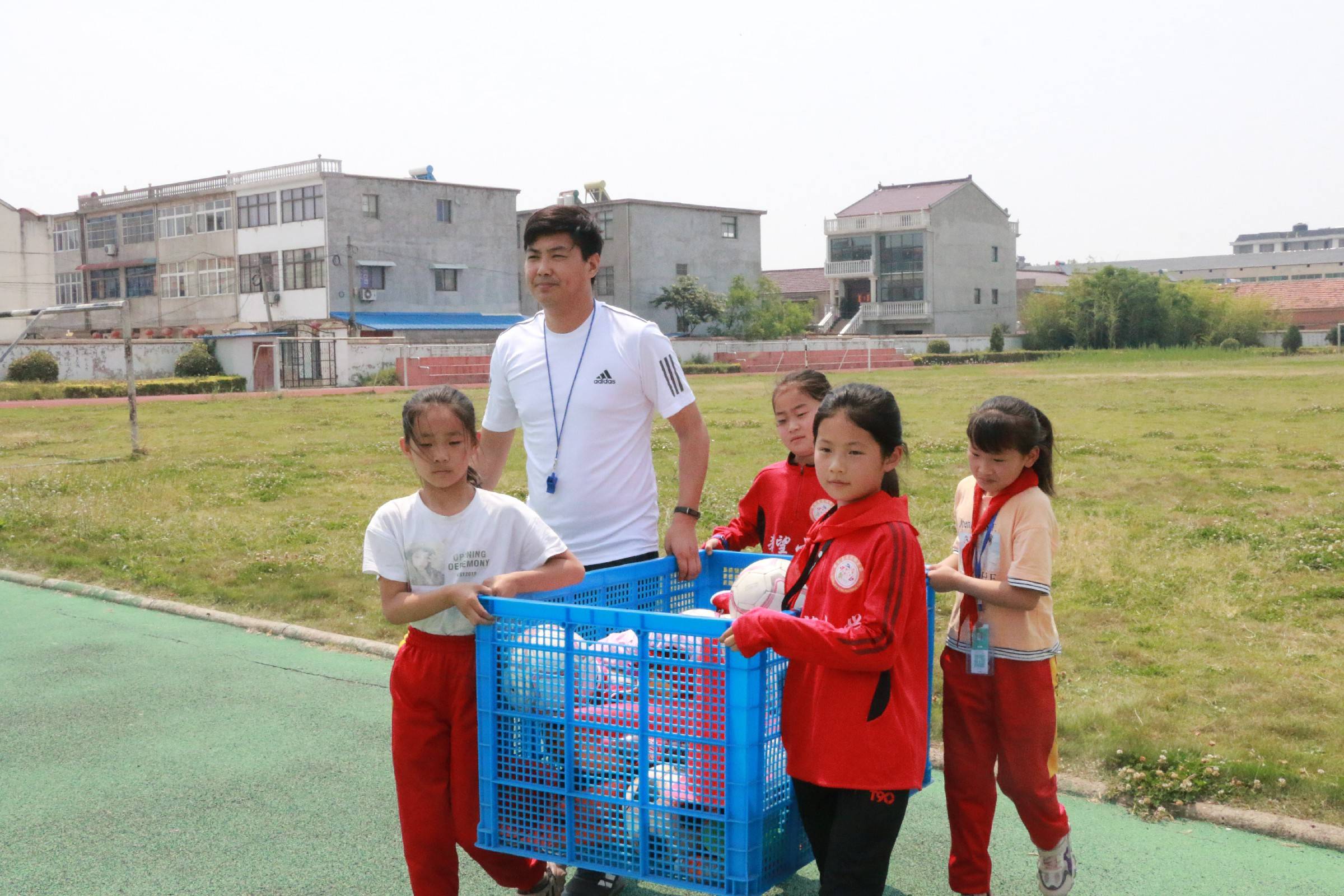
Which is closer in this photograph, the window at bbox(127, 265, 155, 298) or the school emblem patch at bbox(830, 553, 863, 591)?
the school emblem patch at bbox(830, 553, 863, 591)

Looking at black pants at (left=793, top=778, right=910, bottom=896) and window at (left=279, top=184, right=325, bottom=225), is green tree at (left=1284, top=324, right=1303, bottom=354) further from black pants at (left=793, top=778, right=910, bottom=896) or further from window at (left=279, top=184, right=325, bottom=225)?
black pants at (left=793, top=778, right=910, bottom=896)

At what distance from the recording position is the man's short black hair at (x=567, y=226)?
3398mm

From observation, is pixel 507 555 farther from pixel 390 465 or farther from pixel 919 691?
pixel 390 465

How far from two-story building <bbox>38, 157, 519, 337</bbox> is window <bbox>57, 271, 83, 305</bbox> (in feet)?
2.85

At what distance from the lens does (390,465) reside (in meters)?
15.2

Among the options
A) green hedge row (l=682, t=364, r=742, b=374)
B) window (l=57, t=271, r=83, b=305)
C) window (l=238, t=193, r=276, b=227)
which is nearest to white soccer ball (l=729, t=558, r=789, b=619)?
green hedge row (l=682, t=364, r=742, b=374)

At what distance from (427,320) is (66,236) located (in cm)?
2155

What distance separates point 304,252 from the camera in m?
48.5

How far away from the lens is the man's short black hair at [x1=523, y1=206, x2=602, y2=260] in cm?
340

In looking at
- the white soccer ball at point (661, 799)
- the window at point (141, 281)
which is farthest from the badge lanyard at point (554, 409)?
the window at point (141, 281)

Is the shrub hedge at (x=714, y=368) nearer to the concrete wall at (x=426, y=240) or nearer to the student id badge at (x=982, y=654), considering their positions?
the concrete wall at (x=426, y=240)

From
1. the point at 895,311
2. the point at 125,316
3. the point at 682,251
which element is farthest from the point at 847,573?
the point at 895,311

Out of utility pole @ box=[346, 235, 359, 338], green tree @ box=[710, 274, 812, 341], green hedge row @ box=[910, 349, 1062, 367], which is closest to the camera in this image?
utility pole @ box=[346, 235, 359, 338]

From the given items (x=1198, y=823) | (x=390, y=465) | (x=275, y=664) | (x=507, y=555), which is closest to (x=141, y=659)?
(x=275, y=664)
